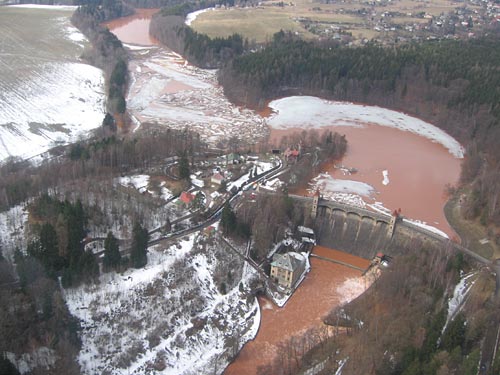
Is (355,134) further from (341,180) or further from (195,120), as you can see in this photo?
(195,120)

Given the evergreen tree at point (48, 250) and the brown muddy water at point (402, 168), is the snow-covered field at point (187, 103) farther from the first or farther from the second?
the evergreen tree at point (48, 250)

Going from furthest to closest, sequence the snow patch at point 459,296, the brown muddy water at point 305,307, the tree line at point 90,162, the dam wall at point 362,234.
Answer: the dam wall at point 362,234 → the tree line at point 90,162 → the snow patch at point 459,296 → the brown muddy water at point 305,307

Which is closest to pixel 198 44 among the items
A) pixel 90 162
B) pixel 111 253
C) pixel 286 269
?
pixel 90 162

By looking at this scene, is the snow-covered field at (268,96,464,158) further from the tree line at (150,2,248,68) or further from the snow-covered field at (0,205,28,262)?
the snow-covered field at (0,205,28,262)

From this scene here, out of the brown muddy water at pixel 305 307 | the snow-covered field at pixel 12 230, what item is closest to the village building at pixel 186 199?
the brown muddy water at pixel 305 307

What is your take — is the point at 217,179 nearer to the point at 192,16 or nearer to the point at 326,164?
the point at 326,164

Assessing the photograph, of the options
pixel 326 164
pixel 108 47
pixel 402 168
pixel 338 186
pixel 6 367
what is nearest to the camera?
pixel 6 367

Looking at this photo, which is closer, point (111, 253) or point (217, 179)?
point (111, 253)
